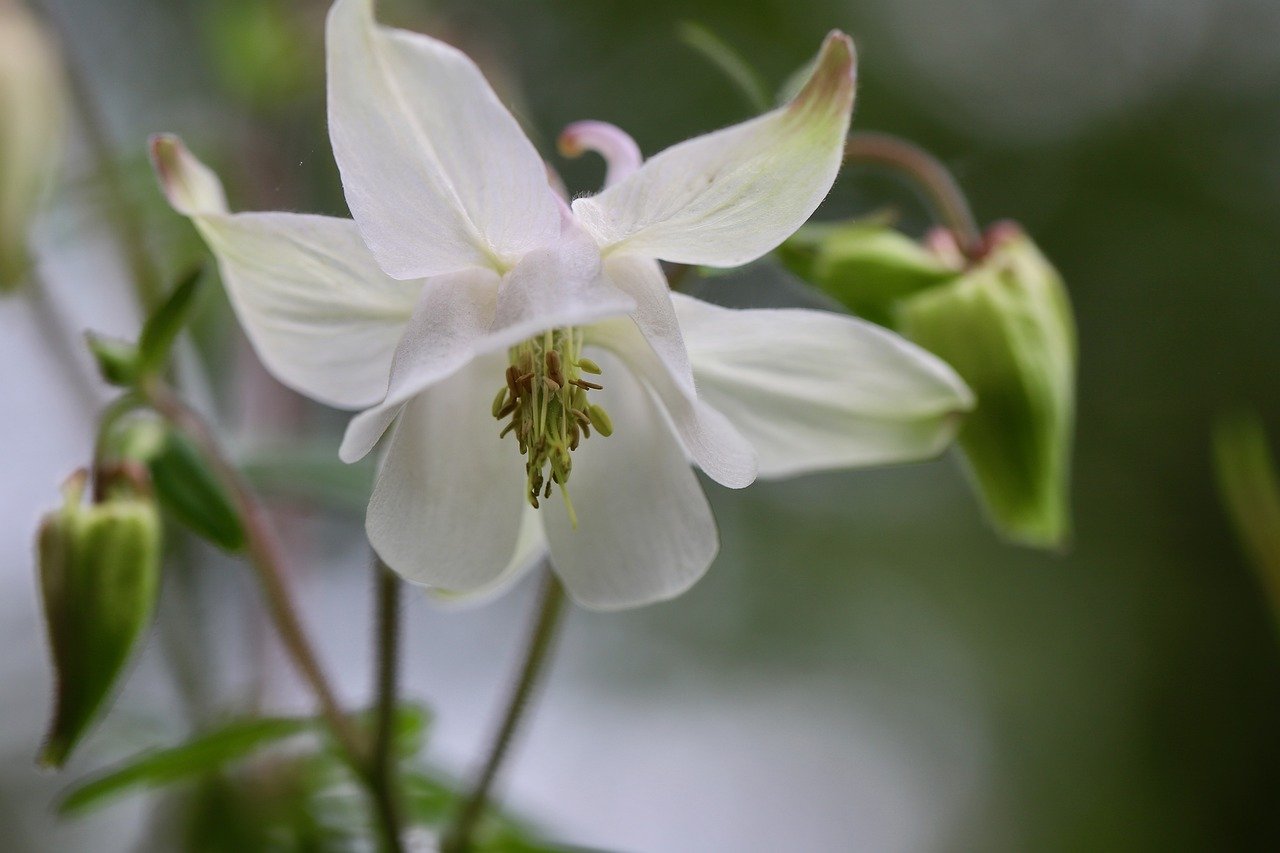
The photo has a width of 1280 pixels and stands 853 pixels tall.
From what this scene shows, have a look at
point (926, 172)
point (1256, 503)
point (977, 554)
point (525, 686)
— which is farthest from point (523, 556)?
point (977, 554)

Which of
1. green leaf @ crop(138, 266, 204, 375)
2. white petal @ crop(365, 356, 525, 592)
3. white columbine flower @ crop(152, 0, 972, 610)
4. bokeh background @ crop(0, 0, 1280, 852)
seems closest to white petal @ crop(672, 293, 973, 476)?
white columbine flower @ crop(152, 0, 972, 610)

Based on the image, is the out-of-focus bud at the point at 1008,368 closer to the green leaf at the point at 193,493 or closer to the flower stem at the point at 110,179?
the green leaf at the point at 193,493

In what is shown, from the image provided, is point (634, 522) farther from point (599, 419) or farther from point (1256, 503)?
point (1256, 503)

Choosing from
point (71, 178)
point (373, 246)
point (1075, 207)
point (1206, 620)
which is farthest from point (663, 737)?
point (373, 246)

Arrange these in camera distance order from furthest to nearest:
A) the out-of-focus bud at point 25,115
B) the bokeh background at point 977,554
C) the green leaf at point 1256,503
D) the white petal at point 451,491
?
the bokeh background at point 977,554
the out-of-focus bud at point 25,115
the green leaf at point 1256,503
the white petal at point 451,491

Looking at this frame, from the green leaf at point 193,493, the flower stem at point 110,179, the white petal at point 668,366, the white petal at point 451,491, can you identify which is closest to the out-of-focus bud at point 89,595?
the green leaf at point 193,493

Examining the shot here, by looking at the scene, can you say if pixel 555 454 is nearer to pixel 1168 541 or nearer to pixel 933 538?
Result: pixel 933 538
